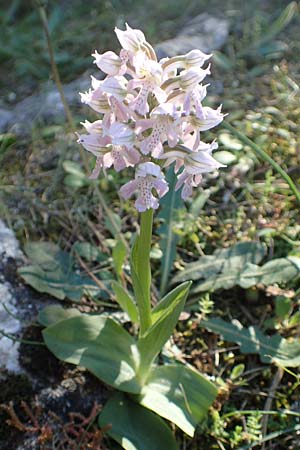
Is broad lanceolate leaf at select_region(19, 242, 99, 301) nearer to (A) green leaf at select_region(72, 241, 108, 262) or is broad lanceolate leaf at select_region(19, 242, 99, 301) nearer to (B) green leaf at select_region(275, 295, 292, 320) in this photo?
(A) green leaf at select_region(72, 241, 108, 262)

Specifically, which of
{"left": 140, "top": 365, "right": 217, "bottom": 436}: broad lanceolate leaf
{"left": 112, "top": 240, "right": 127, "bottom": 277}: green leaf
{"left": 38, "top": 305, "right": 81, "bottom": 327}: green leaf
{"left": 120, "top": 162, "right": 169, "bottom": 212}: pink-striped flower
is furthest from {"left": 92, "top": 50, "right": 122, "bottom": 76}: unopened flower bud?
{"left": 140, "top": 365, "right": 217, "bottom": 436}: broad lanceolate leaf

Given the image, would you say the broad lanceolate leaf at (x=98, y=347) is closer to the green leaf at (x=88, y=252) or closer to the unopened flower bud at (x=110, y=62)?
the green leaf at (x=88, y=252)

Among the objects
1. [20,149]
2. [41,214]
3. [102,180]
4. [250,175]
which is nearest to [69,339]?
[41,214]

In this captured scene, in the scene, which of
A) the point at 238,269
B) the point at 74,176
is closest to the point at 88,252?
the point at 74,176

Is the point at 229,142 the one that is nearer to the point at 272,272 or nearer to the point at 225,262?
the point at 225,262

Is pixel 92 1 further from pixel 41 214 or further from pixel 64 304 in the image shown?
pixel 64 304

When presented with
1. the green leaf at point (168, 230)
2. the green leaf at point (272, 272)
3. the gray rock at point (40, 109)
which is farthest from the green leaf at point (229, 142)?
the gray rock at point (40, 109)
